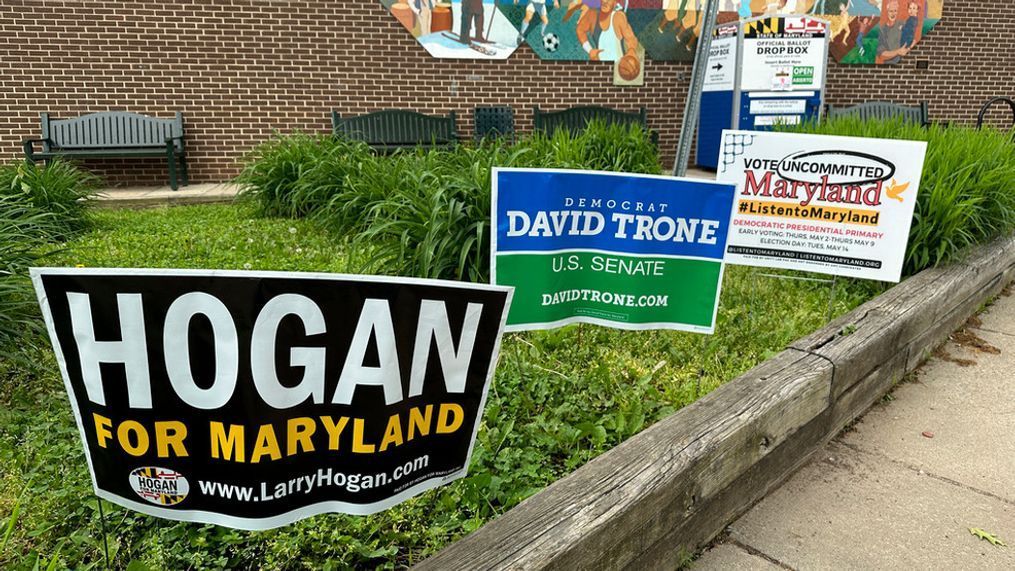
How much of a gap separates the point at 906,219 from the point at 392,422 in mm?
3388

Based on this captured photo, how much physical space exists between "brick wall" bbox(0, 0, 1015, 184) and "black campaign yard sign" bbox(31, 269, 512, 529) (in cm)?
862

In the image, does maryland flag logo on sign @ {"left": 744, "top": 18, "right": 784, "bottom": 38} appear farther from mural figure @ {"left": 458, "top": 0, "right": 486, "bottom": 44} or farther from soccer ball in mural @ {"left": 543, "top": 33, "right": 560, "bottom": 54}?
mural figure @ {"left": 458, "top": 0, "right": 486, "bottom": 44}

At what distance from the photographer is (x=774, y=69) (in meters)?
9.70

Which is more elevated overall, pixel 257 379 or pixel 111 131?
pixel 111 131

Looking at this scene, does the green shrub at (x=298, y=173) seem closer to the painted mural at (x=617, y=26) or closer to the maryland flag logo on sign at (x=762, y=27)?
the painted mural at (x=617, y=26)

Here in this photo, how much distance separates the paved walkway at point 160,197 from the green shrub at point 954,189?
20.8 ft

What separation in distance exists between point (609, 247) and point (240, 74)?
791cm

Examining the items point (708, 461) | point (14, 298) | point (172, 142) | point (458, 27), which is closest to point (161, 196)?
point (172, 142)

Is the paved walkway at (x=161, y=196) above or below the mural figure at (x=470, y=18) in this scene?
below

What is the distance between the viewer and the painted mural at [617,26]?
9977mm

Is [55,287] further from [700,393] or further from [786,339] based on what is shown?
[786,339]

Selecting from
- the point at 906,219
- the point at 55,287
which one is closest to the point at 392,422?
the point at 55,287

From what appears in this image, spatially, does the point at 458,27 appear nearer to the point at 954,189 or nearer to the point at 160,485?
the point at 954,189

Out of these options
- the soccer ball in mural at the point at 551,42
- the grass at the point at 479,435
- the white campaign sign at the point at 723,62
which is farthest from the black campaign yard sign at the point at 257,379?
the soccer ball in mural at the point at 551,42
